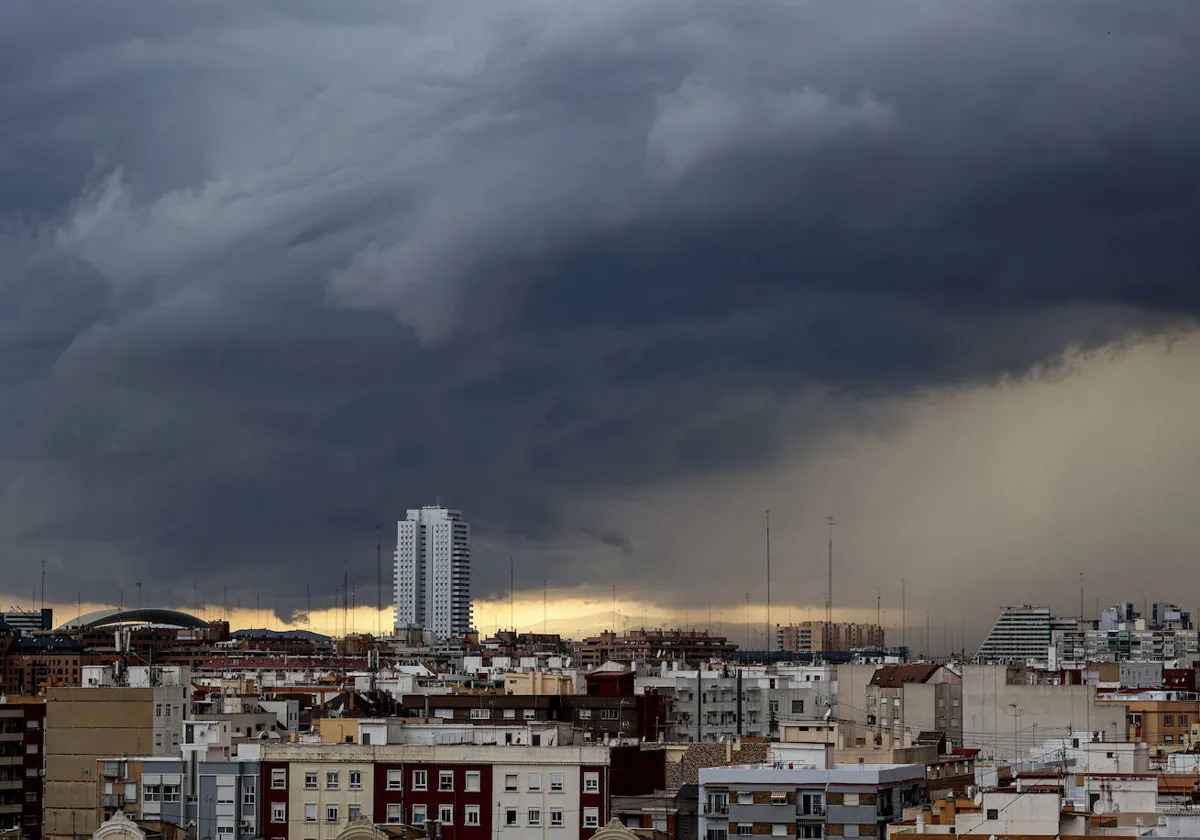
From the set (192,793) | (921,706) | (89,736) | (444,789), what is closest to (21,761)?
(89,736)

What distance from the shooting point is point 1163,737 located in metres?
167

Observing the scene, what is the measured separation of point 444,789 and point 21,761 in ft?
139

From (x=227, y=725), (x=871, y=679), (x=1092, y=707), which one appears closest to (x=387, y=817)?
(x=227, y=725)

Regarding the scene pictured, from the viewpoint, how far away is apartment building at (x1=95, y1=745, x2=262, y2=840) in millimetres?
99188

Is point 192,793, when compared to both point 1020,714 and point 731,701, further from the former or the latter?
point 731,701

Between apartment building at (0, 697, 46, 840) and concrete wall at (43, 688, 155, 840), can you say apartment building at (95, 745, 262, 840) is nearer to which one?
concrete wall at (43, 688, 155, 840)

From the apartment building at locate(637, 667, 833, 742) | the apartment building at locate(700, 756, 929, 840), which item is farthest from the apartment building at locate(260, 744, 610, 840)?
the apartment building at locate(637, 667, 833, 742)

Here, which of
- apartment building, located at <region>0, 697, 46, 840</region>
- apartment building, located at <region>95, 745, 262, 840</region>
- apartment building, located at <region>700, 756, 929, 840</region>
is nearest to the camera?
apartment building, located at <region>700, 756, 929, 840</region>

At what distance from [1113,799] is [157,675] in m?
76.5

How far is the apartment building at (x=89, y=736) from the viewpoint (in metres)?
115

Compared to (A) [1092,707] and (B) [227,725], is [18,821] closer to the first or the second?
(B) [227,725]

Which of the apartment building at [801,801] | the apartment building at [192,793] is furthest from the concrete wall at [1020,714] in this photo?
the apartment building at [192,793]

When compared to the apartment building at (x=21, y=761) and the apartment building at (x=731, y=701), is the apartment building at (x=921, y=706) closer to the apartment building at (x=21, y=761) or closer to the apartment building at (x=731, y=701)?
the apartment building at (x=731, y=701)

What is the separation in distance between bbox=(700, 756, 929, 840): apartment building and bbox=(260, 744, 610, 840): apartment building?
628 centimetres
